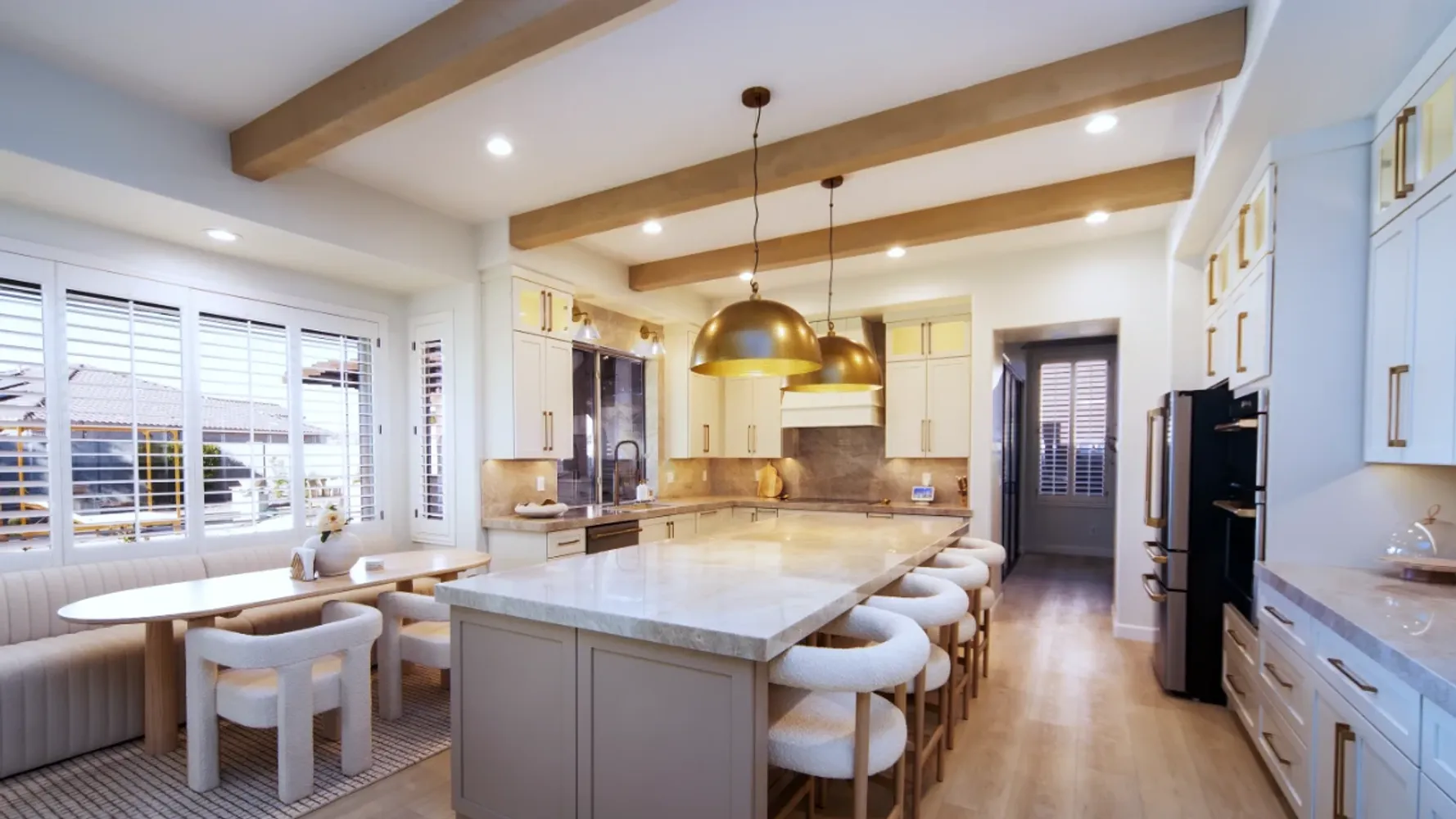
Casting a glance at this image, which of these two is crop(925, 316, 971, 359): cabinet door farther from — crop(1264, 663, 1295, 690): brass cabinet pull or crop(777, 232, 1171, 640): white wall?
crop(1264, 663, 1295, 690): brass cabinet pull

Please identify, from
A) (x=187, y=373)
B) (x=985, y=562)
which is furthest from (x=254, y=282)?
(x=985, y=562)

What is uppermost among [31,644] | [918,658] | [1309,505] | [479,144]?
[479,144]

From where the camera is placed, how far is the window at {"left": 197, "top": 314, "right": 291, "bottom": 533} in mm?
3666

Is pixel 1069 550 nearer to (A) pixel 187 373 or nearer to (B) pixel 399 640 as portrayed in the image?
(B) pixel 399 640

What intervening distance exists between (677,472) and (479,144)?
385cm

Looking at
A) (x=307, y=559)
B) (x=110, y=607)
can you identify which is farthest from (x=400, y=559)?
(x=110, y=607)

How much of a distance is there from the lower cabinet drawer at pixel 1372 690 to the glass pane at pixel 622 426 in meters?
4.75

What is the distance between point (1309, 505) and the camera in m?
2.58

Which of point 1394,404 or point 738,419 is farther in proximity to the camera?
point 738,419

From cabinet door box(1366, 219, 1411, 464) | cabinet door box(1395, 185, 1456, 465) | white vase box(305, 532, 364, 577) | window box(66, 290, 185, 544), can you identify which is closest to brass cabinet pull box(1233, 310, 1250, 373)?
cabinet door box(1366, 219, 1411, 464)

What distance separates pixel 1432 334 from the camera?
209cm

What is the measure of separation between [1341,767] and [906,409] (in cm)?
386

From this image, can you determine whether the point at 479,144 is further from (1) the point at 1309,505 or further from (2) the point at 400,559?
(1) the point at 1309,505

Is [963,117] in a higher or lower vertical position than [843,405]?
higher
